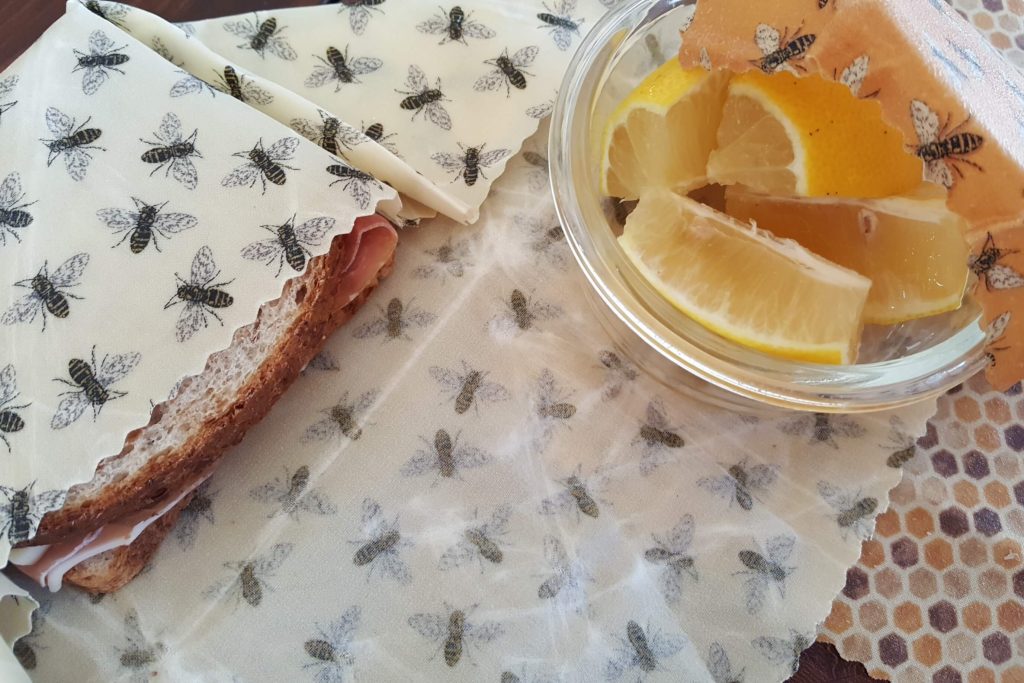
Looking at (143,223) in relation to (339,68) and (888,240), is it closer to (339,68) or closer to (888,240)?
(339,68)

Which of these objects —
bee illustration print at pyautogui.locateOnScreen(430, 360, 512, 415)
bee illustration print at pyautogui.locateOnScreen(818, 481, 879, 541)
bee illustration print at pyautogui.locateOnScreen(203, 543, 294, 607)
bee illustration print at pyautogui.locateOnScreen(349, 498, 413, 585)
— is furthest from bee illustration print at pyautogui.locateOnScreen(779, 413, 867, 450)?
bee illustration print at pyautogui.locateOnScreen(203, 543, 294, 607)

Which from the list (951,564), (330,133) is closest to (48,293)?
(330,133)

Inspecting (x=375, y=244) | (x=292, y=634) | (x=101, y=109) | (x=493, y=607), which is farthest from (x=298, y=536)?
(x=101, y=109)

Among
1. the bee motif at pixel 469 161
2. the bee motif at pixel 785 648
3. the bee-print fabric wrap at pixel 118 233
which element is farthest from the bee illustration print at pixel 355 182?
the bee motif at pixel 785 648

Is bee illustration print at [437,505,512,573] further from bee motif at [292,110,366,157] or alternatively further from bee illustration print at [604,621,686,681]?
bee motif at [292,110,366,157]

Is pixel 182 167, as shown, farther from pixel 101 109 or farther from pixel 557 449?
pixel 557 449
